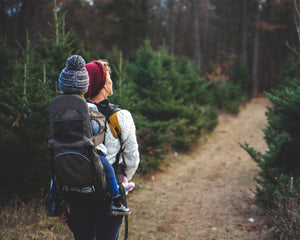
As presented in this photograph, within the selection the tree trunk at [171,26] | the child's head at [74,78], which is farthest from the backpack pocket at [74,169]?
the tree trunk at [171,26]

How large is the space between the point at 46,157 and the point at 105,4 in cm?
1968

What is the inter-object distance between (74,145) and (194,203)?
438 cm

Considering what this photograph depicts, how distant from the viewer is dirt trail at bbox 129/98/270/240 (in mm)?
4551

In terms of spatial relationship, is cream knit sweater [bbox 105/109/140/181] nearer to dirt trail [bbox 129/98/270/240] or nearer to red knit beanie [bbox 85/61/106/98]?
red knit beanie [bbox 85/61/106/98]

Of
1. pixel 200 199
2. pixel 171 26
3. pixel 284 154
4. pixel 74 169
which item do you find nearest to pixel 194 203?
pixel 200 199

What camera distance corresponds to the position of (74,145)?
2.01m

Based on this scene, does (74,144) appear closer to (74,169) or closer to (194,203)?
(74,169)

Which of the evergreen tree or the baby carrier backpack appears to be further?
the evergreen tree

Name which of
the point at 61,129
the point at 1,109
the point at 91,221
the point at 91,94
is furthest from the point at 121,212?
the point at 1,109

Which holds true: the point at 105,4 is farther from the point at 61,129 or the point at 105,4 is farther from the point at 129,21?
the point at 61,129

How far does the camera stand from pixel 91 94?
2.42 metres

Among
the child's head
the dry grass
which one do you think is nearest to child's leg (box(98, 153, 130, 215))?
the child's head

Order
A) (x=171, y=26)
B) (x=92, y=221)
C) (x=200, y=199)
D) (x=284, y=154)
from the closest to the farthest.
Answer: (x=92, y=221) < (x=284, y=154) < (x=200, y=199) < (x=171, y=26)

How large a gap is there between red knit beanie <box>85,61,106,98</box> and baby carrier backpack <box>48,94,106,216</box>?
13.9 inches
